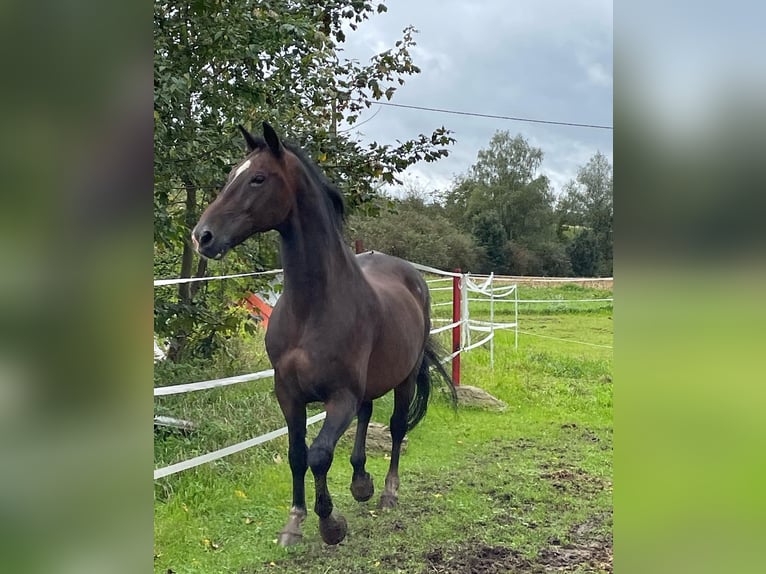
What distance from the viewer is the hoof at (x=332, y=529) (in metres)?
2.23

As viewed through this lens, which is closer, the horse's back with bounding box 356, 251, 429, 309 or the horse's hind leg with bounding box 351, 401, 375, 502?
the horse's hind leg with bounding box 351, 401, 375, 502

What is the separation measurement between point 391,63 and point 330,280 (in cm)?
187

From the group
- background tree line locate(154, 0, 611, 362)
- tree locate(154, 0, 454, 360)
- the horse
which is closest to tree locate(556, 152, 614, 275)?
background tree line locate(154, 0, 611, 362)

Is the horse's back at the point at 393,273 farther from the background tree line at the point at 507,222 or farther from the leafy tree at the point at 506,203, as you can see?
the leafy tree at the point at 506,203

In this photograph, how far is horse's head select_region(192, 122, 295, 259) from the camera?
1736mm

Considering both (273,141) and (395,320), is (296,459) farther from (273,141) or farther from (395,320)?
(273,141)

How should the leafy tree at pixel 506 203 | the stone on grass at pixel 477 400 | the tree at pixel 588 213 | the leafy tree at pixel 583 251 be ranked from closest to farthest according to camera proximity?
the stone on grass at pixel 477 400, the tree at pixel 588 213, the leafy tree at pixel 583 251, the leafy tree at pixel 506 203

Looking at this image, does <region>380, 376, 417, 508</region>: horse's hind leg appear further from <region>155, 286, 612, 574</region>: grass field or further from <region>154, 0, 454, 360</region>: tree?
<region>154, 0, 454, 360</region>: tree

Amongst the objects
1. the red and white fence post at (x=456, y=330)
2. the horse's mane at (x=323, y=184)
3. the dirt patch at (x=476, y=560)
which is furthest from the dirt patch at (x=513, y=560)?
the red and white fence post at (x=456, y=330)

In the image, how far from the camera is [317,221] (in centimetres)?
203

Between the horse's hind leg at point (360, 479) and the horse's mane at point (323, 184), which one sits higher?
the horse's mane at point (323, 184)

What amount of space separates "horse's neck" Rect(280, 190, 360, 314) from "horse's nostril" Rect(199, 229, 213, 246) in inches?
12.4
